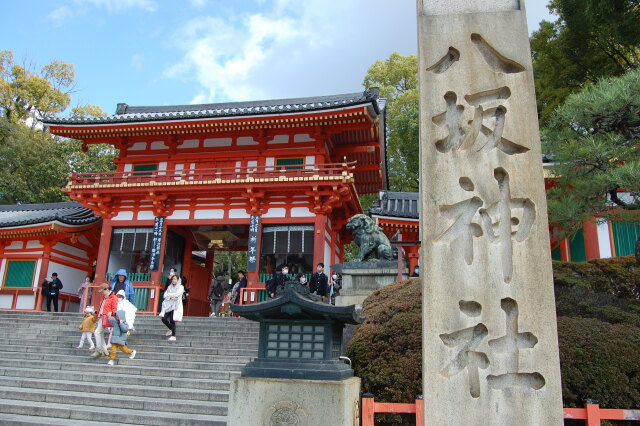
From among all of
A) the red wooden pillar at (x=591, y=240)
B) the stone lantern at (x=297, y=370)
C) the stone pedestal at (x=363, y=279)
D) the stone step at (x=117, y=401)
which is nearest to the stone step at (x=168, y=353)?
the stone step at (x=117, y=401)

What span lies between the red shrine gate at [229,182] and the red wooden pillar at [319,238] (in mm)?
30

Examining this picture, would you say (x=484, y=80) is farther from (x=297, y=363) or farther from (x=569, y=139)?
(x=569, y=139)

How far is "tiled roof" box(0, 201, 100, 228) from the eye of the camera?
15.1m

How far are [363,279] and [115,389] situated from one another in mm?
5004

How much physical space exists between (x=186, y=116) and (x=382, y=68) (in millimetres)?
14074

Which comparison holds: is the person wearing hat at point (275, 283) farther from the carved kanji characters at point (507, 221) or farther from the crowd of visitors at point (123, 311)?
the carved kanji characters at point (507, 221)

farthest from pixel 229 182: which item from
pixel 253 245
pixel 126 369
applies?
pixel 126 369

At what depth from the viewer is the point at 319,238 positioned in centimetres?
1409

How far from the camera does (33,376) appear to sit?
25.4 ft

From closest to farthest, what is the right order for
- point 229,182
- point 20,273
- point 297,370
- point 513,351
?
point 513,351 → point 297,370 → point 229,182 → point 20,273

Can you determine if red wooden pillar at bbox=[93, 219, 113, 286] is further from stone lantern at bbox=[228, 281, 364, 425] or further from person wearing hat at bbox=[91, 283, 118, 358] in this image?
stone lantern at bbox=[228, 281, 364, 425]

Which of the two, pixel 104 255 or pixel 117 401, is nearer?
pixel 117 401

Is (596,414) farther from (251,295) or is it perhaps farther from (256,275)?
(256,275)

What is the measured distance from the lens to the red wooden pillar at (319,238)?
548 inches
